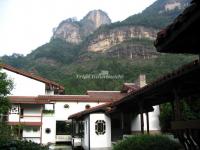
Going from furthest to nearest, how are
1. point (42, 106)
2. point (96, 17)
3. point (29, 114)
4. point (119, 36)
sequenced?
point (96, 17) < point (119, 36) < point (42, 106) < point (29, 114)

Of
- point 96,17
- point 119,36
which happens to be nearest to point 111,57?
point 119,36

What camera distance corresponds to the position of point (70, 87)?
56031 mm

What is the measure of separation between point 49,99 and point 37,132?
353cm

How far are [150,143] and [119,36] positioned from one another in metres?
90.6

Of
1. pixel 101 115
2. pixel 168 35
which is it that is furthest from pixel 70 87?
pixel 168 35

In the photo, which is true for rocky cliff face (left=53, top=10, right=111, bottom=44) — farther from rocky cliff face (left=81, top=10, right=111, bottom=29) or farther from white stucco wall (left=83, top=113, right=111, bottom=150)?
white stucco wall (left=83, top=113, right=111, bottom=150)

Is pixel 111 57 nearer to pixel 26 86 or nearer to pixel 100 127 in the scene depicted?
pixel 26 86

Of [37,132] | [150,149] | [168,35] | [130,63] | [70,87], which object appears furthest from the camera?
[130,63]

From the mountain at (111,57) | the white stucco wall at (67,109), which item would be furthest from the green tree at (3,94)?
the mountain at (111,57)

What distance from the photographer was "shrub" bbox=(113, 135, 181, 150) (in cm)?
1213

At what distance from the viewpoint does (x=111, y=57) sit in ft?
270

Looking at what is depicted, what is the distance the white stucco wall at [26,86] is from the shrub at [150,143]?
24.9m

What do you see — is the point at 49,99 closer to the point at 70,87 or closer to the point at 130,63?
the point at 70,87

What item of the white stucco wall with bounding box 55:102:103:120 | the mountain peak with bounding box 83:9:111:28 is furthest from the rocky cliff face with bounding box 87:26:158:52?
the white stucco wall with bounding box 55:102:103:120
